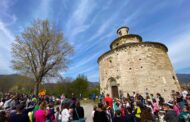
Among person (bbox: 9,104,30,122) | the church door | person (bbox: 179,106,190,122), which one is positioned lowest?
person (bbox: 179,106,190,122)

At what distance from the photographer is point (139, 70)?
2055 centimetres

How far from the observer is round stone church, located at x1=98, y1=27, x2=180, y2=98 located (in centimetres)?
1983

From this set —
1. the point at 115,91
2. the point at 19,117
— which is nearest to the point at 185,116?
the point at 19,117

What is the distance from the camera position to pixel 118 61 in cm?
2211

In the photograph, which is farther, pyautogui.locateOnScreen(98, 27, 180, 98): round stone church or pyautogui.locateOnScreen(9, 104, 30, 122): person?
pyautogui.locateOnScreen(98, 27, 180, 98): round stone church

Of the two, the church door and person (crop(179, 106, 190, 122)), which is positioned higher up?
the church door

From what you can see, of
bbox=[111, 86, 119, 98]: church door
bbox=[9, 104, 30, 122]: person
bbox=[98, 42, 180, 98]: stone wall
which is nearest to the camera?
bbox=[9, 104, 30, 122]: person

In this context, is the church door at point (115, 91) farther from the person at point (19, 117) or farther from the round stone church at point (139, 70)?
the person at point (19, 117)

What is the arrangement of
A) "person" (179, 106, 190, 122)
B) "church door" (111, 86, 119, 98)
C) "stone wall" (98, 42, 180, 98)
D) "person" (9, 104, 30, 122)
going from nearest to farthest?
1. "person" (9, 104, 30, 122)
2. "person" (179, 106, 190, 122)
3. "stone wall" (98, 42, 180, 98)
4. "church door" (111, 86, 119, 98)

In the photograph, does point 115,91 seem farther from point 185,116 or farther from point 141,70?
point 185,116

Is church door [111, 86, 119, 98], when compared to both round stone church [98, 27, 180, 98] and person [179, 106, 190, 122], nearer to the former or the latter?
round stone church [98, 27, 180, 98]

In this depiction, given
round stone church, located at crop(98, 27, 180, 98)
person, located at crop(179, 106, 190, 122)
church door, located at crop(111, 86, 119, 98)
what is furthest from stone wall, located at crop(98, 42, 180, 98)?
person, located at crop(179, 106, 190, 122)

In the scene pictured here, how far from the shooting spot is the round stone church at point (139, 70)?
19.8 meters

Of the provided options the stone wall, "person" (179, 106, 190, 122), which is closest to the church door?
the stone wall
